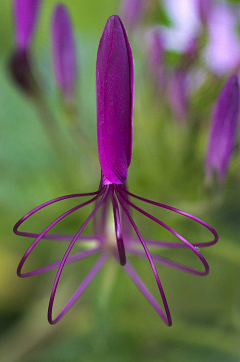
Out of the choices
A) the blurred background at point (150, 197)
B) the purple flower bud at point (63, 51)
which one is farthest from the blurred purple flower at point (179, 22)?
the purple flower bud at point (63, 51)

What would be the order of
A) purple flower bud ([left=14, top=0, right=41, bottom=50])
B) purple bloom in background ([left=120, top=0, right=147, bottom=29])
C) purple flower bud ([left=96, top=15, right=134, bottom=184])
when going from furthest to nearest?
purple bloom in background ([left=120, top=0, right=147, bottom=29])
purple flower bud ([left=14, top=0, right=41, bottom=50])
purple flower bud ([left=96, top=15, right=134, bottom=184])

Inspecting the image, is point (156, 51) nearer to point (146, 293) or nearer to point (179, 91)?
point (179, 91)

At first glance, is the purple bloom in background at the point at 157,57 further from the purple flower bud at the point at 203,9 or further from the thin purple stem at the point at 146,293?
the thin purple stem at the point at 146,293

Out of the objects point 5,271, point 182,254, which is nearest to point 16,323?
point 5,271

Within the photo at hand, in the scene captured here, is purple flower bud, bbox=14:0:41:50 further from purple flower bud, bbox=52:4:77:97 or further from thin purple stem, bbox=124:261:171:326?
thin purple stem, bbox=124:261:171:326

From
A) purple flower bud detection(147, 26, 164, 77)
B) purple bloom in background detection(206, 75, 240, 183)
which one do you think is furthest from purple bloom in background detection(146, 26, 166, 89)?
purple bloom in background detection(206, 75, 240, 183)

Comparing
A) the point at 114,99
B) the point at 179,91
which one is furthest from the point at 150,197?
the point at 114,99
